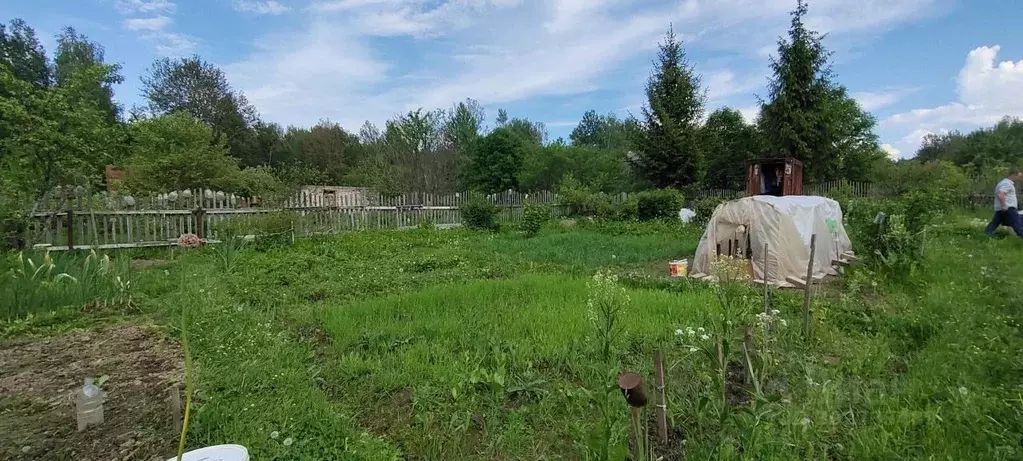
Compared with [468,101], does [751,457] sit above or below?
below

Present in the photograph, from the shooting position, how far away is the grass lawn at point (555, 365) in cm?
216

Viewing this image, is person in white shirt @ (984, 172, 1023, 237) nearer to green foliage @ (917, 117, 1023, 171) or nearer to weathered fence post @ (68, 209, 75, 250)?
weathered fence post @ (68, 209, 75, 250)

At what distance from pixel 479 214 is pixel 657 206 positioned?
21.5 feet

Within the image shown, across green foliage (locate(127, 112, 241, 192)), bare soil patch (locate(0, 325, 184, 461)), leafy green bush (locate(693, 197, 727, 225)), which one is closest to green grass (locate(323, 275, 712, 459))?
bare soil patch (locate(0, 325, 184, 461))

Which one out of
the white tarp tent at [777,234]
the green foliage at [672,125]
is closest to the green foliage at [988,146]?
the green foliage at [672,125]

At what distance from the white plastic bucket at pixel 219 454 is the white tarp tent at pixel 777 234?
593 cm

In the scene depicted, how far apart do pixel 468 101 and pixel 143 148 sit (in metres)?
18.8

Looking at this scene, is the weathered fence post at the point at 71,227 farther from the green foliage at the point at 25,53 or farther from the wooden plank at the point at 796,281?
the green foliage at the point at 25,53

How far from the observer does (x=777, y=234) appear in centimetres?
655

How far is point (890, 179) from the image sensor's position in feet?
59.7

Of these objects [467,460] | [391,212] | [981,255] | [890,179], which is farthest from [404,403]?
[890,179]

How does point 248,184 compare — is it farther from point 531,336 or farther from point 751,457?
point 751,457

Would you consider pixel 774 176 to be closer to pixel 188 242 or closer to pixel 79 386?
pixel 188 242

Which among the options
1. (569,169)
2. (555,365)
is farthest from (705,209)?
(555,365)
